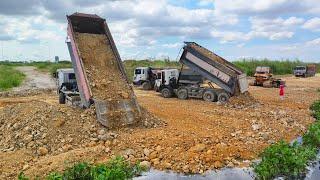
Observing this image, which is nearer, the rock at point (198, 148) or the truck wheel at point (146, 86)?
the rock at point (198, 148)

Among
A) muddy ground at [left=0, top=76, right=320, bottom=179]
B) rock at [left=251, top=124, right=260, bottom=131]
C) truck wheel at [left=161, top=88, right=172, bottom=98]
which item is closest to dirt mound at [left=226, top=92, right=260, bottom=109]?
muddy ground at [left=0, top=76, right=320, bottom=179]

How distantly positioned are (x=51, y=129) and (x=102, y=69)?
12.2ft

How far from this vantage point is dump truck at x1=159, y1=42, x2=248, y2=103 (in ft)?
72.5

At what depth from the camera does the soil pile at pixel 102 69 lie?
49.2 ft

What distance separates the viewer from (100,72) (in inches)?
620

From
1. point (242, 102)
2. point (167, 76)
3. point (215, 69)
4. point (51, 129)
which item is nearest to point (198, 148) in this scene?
point (51, 129)

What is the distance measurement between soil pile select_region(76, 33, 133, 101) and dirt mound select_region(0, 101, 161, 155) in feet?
3.28

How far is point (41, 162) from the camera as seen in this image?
10859 mm

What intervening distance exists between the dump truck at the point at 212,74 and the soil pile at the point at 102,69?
6905mm

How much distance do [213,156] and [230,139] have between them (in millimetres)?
2081

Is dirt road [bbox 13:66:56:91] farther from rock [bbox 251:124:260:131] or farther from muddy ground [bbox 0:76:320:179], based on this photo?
rock [bbox 251:124:260:131]

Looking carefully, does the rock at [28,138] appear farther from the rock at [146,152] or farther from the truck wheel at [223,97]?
the truck wheel at [223,97]

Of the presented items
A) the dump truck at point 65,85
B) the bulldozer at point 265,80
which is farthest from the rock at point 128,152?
the bulldozer at point 265,80

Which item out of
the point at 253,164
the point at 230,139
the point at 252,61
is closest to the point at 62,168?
the point at 253,164
